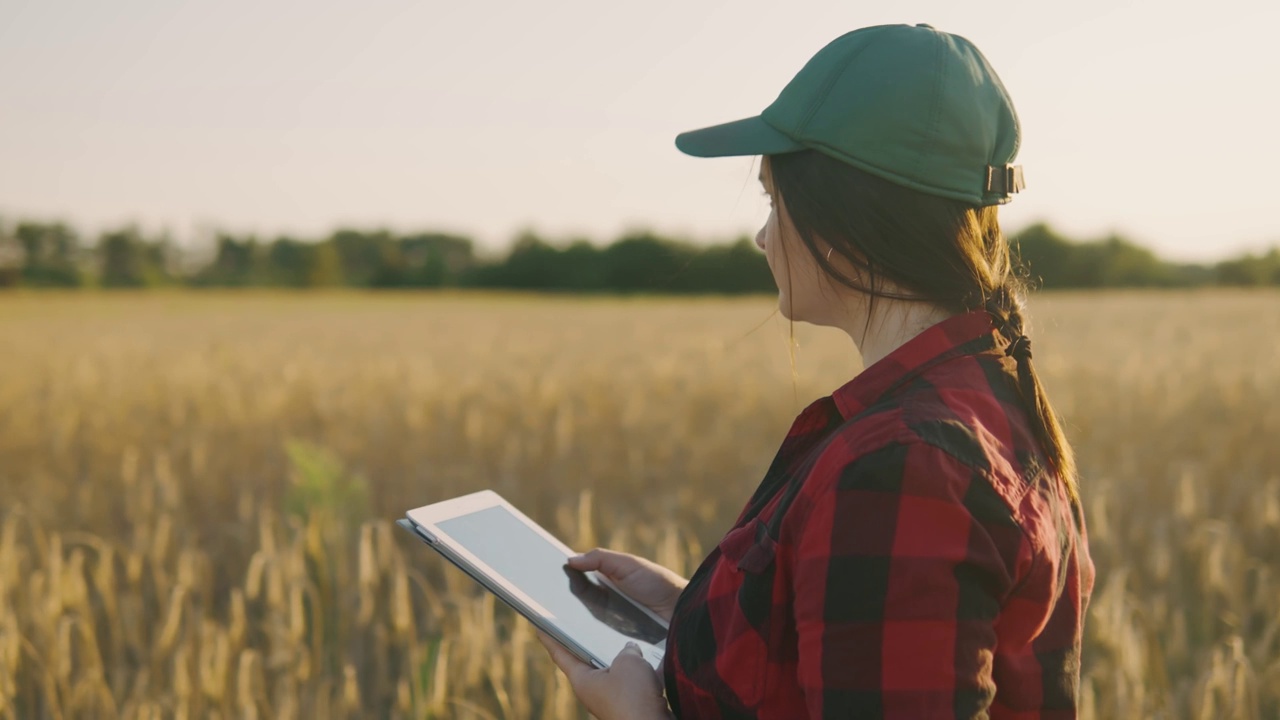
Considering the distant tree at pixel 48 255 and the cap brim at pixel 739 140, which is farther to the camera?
the distant tree at pixel 48 255

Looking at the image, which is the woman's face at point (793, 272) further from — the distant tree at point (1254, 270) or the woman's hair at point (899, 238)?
the distant tree at point (1254, 270)

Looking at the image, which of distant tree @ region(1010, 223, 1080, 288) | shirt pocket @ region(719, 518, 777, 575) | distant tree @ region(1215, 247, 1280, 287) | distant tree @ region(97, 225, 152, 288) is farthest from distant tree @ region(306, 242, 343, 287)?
shirt pocket @ region(719, 518, 777, 575)

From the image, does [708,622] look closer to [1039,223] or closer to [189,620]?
[189,620]

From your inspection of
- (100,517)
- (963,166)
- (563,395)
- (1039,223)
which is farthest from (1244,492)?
(1039,223)

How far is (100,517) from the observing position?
325 centimetres

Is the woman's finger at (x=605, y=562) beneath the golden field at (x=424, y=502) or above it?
above

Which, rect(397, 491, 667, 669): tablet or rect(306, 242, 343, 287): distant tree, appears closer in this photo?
rect(397, 491, 667, 669): tablet

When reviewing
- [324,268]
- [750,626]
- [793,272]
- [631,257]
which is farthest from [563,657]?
[324,268]

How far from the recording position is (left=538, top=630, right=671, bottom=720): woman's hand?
982 mm

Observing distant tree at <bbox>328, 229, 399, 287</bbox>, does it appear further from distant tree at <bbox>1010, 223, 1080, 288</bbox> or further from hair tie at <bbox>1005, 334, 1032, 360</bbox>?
hair tie at <bbox>1005, 334, 1032, 360</bbox>

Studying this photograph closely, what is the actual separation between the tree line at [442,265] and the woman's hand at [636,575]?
35859mm

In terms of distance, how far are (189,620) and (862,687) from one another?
2.13 metres

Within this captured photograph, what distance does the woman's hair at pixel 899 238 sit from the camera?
3.06ft

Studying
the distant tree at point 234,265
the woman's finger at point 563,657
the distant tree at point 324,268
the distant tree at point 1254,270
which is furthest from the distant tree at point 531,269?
the woman's finger at point 563,657
